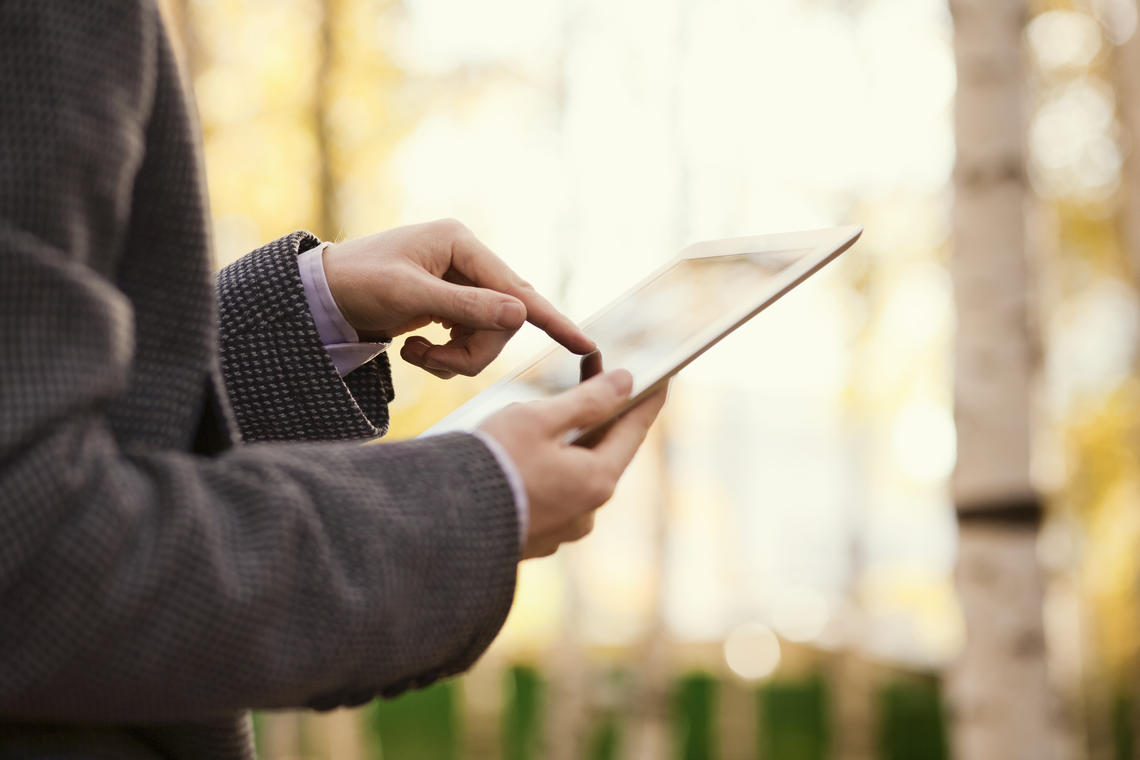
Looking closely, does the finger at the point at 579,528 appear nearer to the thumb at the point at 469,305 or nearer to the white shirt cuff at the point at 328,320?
the thumb at the point at 469,305

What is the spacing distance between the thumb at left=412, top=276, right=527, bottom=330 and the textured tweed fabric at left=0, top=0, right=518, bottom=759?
1.16 feet

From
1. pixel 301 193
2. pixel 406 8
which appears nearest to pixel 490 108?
pixel 406 8

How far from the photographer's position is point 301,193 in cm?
815

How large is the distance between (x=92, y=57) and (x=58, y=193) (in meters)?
0.12

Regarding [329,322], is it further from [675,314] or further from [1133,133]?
[1133,133]

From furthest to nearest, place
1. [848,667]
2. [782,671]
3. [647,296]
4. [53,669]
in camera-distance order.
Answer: [782,671]
[848,667]
[647,296]
[53,669]

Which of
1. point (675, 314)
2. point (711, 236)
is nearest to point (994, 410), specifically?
point (675, 314)

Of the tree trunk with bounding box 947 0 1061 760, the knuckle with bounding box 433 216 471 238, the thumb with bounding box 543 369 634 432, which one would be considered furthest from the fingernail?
the tree trunk with bounding box 947 0 1061 760

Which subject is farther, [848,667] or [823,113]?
[848,667]

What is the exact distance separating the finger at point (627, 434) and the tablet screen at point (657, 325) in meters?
0.03

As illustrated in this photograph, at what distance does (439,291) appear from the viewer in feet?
4.17

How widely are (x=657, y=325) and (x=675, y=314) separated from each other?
3 centimetres

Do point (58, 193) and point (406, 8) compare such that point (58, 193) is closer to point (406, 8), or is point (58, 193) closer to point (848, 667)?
point (406, 8)

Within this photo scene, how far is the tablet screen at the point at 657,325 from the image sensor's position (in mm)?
1159
